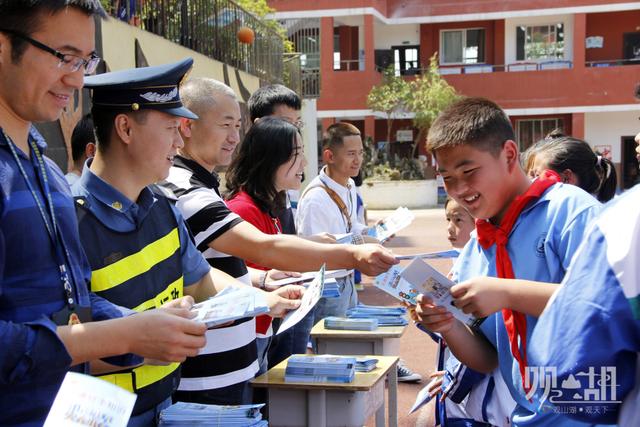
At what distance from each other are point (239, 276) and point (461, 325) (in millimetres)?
1149

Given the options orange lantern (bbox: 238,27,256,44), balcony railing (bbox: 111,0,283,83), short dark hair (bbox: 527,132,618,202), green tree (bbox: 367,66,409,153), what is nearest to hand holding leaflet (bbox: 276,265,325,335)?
short dark hair (bbox: 527,132,618,202)

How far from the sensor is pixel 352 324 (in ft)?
16.3

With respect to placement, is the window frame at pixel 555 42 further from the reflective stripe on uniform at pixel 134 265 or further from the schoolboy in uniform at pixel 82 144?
the reflective stripe on uniform at pixel 134 265

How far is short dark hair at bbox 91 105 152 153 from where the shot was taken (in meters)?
2.61

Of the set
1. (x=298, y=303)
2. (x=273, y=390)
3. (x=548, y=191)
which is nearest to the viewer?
(x=548, y=191)

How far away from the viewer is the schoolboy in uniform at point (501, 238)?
2238mm

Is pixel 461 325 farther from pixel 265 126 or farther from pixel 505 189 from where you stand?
pixel 265 126

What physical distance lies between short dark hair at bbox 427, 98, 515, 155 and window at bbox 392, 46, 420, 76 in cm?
2863

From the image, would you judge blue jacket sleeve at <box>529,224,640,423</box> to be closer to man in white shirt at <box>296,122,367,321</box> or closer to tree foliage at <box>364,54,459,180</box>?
man in white shirt at <box>296,122,367,321</box>

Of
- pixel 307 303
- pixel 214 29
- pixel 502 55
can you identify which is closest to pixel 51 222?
pixel 307 303

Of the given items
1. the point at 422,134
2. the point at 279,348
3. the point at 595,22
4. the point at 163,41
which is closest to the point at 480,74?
the point at 422,134

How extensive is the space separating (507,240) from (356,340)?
8.50 ft

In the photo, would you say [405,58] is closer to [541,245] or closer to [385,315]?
[385,315]

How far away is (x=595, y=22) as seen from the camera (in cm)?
2998
